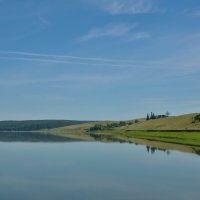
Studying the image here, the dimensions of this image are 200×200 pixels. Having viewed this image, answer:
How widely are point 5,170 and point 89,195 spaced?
47.9 ft

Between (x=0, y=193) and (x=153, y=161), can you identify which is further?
(x=153, y=161)

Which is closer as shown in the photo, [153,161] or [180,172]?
[180,172]

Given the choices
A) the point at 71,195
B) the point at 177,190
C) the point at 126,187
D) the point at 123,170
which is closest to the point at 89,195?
the point at 71,195

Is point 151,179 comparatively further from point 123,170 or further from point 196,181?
point 123,170

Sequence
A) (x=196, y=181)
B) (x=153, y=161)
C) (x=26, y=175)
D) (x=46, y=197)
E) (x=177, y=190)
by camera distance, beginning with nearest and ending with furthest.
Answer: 1. (x=46, y=197)
2. (x=177, y=190)
3. (x=196, y=181)
4. (x=26, y=175)
5. (x=153, y=161)

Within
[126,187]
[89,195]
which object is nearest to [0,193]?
[89,195]

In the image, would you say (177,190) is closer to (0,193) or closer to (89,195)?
(89,195)

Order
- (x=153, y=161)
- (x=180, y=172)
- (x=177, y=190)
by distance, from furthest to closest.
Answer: (x=153, y=161) → (x=180, y=172) → (x=177, y=190)

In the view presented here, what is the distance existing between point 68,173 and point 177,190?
10955mm

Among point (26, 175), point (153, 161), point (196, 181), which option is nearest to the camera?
point (196, 181)

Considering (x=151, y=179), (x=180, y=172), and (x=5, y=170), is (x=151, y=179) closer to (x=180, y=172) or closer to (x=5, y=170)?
(x=180, y=172)

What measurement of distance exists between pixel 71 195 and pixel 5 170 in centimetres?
1409

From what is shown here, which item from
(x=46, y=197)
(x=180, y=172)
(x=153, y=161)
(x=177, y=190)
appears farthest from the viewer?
(x=153, y=161)

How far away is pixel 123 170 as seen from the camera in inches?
1499
